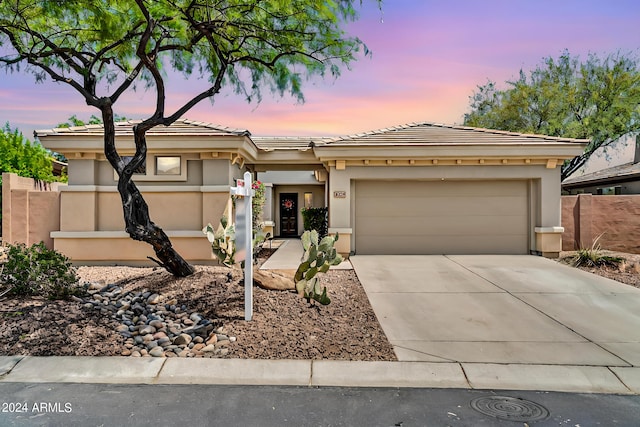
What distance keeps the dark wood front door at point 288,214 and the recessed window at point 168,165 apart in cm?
1201

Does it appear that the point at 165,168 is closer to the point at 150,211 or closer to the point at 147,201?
the point at 147,201

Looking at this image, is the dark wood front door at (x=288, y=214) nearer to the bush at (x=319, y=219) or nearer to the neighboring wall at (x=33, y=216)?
the bush at (x=319, y=219)

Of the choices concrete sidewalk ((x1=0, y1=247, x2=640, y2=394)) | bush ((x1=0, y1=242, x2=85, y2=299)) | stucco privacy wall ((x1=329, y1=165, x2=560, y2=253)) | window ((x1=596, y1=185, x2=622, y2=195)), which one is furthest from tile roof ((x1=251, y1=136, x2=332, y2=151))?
window ((x1=596, y1=185, x2=622, y2=195))

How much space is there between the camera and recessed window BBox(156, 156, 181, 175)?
38.3 feet

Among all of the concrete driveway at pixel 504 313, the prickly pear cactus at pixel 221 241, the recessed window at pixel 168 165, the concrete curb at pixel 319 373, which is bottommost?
the concrete curb at pixel 319 373

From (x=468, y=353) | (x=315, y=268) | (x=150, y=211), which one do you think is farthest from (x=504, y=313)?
(x=150, y=211)

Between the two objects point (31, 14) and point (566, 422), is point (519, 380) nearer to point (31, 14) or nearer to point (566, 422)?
point (566, 422)

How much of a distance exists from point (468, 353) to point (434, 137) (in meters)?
9.36

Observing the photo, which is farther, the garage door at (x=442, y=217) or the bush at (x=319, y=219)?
the bush at (x=319, y=219)

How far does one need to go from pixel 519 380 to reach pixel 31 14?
418 inches

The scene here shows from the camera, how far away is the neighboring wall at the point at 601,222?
554 inches

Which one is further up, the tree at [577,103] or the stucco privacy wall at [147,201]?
the tree at [577,103]

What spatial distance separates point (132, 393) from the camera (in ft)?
14.5

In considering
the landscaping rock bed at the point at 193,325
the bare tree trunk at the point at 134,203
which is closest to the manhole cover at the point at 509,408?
the landscaping rock bed at the point at 193,325
